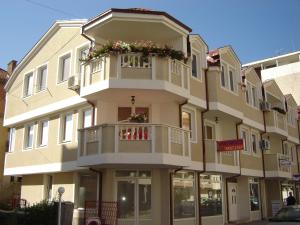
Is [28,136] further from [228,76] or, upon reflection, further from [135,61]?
[228,76]

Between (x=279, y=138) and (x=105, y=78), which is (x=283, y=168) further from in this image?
(x=105, y=78)

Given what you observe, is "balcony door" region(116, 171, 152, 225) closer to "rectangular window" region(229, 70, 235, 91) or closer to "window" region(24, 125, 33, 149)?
"window" region(24, 125, 33, 149)

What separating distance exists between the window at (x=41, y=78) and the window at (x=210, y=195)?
1039cm

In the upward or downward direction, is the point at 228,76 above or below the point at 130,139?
above

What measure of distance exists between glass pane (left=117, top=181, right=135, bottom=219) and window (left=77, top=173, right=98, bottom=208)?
1.33 m

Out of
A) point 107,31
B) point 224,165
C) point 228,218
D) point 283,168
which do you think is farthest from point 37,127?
point 283,168

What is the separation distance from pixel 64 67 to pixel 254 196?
1554 centimetres

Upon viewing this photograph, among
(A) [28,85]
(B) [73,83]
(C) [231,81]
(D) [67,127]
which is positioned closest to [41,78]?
(A) [28,85]

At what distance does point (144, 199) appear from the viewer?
17.8 metres

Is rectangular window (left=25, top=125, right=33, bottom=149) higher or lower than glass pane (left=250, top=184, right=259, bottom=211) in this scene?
higher

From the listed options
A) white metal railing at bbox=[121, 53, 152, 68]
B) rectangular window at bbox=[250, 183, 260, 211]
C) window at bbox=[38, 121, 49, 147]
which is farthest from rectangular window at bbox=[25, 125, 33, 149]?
rectangular window at bbox=[250, 183, 260, 211]

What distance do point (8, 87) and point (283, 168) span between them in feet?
65.3

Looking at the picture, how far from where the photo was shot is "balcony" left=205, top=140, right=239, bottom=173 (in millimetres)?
20438

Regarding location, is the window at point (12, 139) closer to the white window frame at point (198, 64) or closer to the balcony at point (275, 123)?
the white window frame at point (198, 64)
